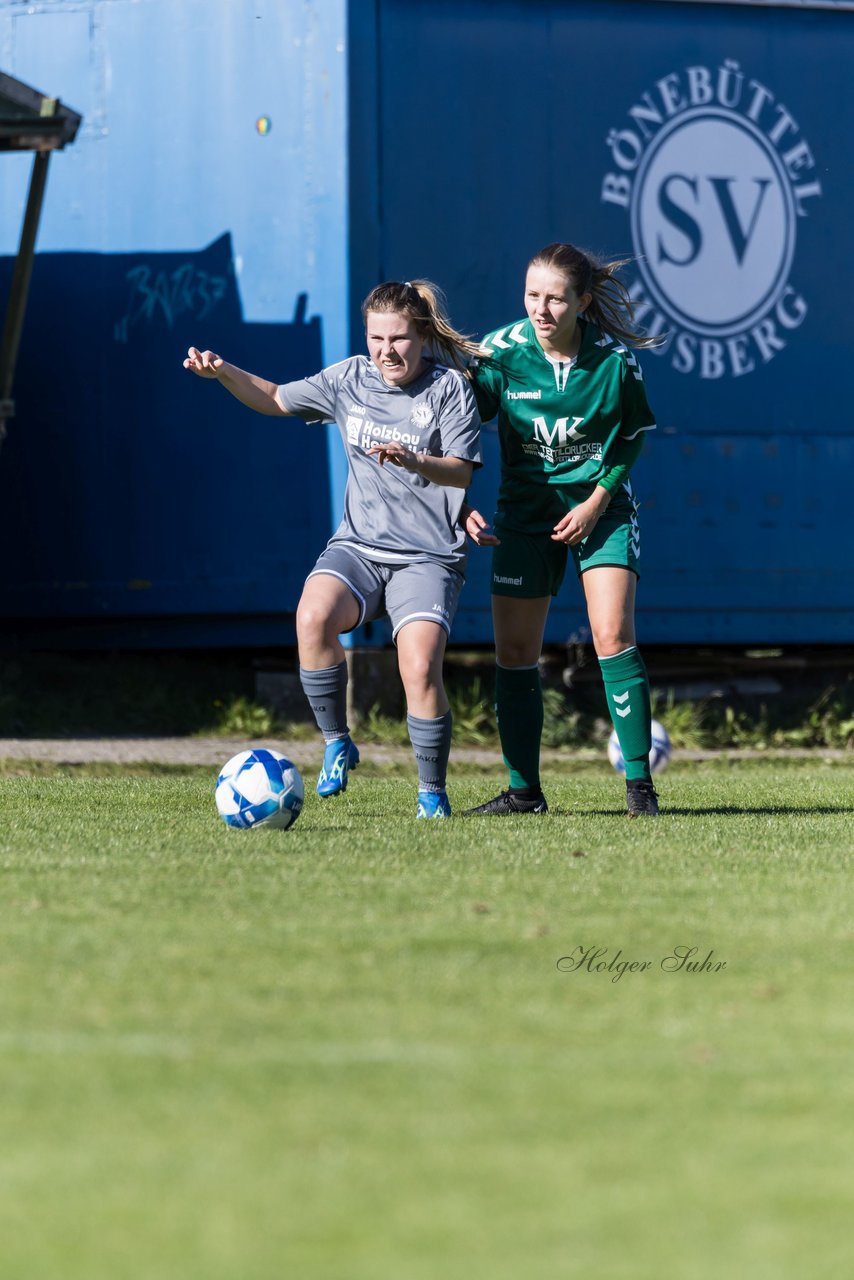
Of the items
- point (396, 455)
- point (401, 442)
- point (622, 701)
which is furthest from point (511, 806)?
point (396, 455)

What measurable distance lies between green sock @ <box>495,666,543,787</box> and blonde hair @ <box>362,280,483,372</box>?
1.17 m

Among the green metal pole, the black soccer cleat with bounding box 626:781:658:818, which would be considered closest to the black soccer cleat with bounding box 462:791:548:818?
the black soccer cleat with bounding box 626:781:658:818

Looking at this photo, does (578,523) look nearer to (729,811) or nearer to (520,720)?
(520,720)

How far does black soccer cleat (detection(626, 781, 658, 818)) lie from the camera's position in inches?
259

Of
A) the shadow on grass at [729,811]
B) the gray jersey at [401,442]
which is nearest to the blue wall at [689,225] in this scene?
the shadow on grass at [729,811]

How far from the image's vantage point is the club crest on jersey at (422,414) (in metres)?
6.41

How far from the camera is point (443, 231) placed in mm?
10266

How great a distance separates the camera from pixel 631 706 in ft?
21.6

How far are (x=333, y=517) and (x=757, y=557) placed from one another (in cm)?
258

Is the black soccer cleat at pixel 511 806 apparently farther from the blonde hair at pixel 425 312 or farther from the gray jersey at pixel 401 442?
the blonde hair at pixel 425 312

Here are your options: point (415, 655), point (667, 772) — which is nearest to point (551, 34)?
point (667, 772)

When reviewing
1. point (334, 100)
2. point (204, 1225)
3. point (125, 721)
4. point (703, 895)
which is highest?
point (334, 100)

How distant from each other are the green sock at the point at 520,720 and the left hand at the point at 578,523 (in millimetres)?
657

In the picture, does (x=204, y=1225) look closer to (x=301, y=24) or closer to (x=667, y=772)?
(x=667, y=772)
